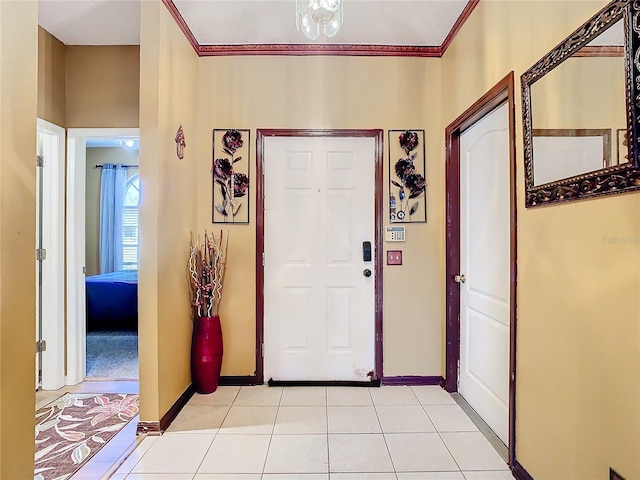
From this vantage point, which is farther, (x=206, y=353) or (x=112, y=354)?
(x=112, y=354)

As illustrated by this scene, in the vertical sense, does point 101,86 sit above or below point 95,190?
above

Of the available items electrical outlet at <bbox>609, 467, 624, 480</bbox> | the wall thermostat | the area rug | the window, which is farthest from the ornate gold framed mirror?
the window

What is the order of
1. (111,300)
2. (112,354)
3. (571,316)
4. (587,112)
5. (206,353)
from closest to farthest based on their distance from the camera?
1. (587,112)
2. (571,316)
3. (206,353)
4. (112,354)
5. (111,300)

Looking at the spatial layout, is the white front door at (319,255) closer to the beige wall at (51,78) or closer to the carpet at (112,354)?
the carpet at (112,354)

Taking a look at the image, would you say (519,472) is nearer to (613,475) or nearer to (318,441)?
(613,475)

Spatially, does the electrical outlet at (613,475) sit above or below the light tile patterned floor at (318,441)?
above

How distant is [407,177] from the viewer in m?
2.98

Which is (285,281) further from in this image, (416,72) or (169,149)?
(416,72)

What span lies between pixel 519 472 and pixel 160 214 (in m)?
2.39

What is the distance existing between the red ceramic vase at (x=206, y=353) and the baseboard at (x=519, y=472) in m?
2.00

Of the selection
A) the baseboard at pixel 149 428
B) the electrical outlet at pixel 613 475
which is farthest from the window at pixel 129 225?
the electrical outlet at pixel 613 475

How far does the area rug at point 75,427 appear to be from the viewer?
6.48 ft

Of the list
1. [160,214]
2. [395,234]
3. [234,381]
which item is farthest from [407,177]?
[234,381]

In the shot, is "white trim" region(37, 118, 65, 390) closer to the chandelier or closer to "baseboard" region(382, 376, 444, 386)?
the chandelier
